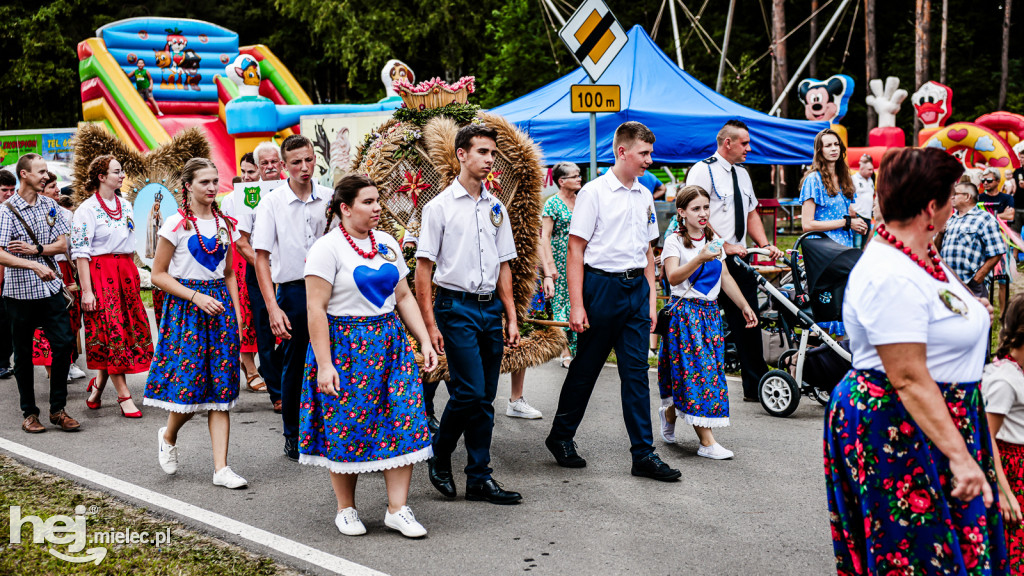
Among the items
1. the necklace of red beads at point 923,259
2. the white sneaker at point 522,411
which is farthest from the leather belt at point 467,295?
the necklace of red beads at point 923,259

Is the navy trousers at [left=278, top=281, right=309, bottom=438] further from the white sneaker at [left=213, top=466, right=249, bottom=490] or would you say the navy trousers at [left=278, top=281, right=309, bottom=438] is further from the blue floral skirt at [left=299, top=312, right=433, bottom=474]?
the blue floral skirt at [left=299, top=312, right=433, bottom=474]

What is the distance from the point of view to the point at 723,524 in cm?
466

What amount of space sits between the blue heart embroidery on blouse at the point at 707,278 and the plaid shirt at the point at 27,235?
15.0ft

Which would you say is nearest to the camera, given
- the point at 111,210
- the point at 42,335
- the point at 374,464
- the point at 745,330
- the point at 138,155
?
the point at 374,464

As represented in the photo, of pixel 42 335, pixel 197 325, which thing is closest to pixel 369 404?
pixel 197 325

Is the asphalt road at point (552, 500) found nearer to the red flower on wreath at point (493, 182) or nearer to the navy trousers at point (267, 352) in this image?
the navy trousers at point (267, 352)

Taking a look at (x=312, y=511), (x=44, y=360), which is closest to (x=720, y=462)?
(x=312, y=511)

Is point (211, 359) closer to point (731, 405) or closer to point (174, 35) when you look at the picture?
point (731, 405)

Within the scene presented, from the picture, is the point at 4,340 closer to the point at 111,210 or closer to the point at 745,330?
the point at 111,210

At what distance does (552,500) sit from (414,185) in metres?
2.18

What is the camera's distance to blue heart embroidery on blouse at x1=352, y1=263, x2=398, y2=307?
4.41 meters

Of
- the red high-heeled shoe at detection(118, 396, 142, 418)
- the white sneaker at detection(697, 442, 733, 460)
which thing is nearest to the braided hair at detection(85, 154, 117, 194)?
the red high-heeled shoe at detection(118, 396, 142, 418)

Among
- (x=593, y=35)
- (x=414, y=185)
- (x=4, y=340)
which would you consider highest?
(x=593, y=35)

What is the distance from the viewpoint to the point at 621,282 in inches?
216
